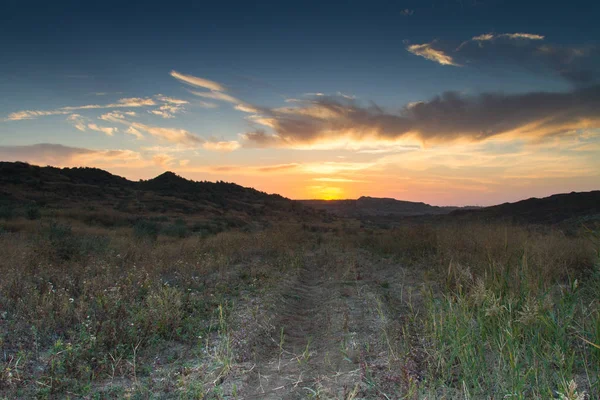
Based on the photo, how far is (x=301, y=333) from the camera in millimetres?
6148

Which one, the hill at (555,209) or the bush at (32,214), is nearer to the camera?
the bush at (32,214)

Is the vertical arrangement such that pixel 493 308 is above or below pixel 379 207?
below

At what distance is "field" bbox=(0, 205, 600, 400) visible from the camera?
12.3ft

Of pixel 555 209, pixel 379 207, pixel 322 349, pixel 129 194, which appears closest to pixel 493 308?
pixel 322 349

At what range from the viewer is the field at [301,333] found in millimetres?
3754

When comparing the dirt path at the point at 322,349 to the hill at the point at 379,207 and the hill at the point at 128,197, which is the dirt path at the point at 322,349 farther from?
the hill at the point at 379,207

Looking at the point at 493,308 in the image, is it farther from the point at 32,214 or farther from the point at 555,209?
the point at 555,209

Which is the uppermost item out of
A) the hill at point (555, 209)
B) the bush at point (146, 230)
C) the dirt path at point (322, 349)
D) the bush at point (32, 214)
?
the hill at point (555, 209)

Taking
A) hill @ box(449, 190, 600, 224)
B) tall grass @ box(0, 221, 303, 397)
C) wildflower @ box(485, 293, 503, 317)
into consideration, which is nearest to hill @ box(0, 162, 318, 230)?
tall grass @ box(0, 221, 303, 397)

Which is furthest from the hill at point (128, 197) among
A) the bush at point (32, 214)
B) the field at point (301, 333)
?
the field at point (301, 333)

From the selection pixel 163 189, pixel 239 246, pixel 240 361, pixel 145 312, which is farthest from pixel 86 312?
pixel 163 189

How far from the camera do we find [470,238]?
1032 centimetres

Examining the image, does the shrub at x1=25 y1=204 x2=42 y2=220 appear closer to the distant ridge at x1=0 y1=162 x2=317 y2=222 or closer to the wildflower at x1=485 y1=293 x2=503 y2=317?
the distant ridge at x1=0 y1=162 x2=317 y2=222

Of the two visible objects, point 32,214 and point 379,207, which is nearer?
point 32,214
